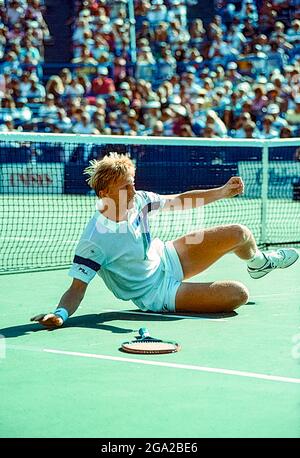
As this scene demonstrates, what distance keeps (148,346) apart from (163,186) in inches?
389

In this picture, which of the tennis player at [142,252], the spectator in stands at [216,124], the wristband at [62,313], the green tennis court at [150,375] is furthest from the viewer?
the spectator in stands at [216,124]

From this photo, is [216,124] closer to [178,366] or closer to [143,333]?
[143,333]

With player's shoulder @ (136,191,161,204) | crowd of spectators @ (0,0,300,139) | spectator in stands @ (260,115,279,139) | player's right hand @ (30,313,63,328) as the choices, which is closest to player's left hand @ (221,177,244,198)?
player's shoulder @ (136,191,161,204)

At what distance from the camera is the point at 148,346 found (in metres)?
5.91

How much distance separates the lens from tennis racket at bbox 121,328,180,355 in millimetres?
5812

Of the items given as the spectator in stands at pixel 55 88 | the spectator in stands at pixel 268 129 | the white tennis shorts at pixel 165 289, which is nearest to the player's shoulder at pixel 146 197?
the white tennis shorts at pixel 165 289

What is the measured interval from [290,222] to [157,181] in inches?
87.9

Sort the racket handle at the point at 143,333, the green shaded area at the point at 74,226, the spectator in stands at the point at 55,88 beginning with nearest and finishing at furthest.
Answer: the racket handle at the point at 143,333 → the green shaded area at the point at 74,226 → the spectator in stands at the point at 55,88

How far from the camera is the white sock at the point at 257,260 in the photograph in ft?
25.3

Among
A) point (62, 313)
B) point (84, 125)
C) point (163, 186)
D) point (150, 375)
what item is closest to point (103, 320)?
point (62, 313)

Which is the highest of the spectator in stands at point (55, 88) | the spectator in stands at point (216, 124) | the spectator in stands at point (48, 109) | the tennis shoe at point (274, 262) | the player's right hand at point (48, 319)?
the spectator in stands at point (55, 88)

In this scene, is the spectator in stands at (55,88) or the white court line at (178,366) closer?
the white court line at (178,366)

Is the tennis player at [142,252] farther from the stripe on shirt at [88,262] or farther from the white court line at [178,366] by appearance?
the white court line at [178,366]

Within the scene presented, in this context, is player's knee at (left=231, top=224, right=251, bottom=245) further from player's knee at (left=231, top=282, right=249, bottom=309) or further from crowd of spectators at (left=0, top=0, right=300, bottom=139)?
crowd of spectators at (left=0, top=0, right=300, bottom=139)
